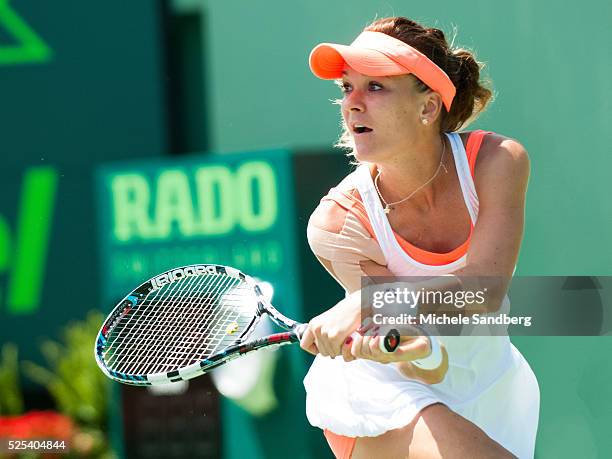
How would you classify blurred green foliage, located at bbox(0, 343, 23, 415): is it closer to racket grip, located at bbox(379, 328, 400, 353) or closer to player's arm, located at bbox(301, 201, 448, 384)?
player's arm, located at bbox(301, 201, 448, 384)

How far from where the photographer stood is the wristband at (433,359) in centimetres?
198

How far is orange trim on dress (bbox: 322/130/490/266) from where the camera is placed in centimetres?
222

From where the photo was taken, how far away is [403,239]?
226 centimetres

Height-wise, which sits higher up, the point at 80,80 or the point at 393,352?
the point at 80,80

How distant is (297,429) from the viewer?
350cm

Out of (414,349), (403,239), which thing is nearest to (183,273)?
(403,239)

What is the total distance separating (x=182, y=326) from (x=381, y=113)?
0.82 meters

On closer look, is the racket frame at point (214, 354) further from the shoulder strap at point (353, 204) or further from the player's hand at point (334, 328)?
the shoulder strap at point (353, 204)

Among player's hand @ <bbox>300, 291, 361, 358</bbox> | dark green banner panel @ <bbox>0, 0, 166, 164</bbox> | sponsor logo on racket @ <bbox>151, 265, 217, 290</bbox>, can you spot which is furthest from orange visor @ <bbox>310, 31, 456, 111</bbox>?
dark green banner panel @ <bbox>0, 0, 166, 164</bbox>

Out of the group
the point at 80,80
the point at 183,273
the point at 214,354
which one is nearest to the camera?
the point at 214,354

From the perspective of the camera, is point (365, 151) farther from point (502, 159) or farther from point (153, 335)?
point (153, 335)

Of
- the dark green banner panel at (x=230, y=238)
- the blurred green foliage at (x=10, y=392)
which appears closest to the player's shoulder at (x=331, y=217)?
the dark green banner panel at (x=230, y=238)

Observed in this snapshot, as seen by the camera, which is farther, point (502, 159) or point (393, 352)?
point (502, 159)

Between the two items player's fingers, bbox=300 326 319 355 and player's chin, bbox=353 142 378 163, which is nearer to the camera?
player's fingers, bbox=300 326 319 355
